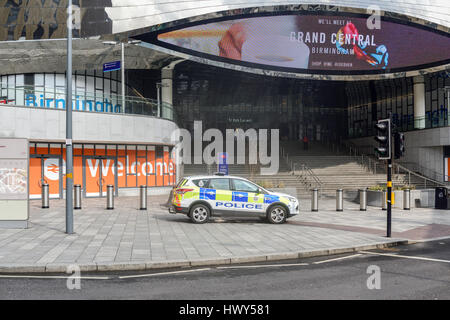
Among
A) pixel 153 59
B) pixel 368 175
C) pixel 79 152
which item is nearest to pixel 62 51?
pixel 153 59

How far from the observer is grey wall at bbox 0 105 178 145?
21.1 metres

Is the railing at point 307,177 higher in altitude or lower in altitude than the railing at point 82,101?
lower

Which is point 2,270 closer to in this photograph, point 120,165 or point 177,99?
point 120,165

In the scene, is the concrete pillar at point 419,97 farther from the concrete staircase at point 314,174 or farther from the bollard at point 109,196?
the bollard at point 109,196

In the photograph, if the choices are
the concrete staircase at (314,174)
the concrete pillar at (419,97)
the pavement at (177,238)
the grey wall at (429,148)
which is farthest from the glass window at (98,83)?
the concrete pillar at (419,97)

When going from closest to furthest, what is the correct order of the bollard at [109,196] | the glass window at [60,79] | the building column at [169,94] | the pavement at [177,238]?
the pavement at [177,238], the bollard at [109,196], the building column at [169,94], the glass window at [60,79]

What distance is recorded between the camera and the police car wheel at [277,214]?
15.1m

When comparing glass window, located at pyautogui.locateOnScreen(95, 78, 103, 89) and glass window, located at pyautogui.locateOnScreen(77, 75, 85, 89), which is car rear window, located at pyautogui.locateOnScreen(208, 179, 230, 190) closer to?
glass window, located at pyautogui.locateOnScreen(77, 75, 85, 89)

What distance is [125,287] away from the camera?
23.0 ft

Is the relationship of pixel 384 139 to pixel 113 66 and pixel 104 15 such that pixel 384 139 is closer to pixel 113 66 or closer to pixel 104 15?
pixel 113 66

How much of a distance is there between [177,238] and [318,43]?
27230 millimetres

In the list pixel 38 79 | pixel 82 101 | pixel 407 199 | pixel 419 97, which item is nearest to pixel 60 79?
pixel 38 79
